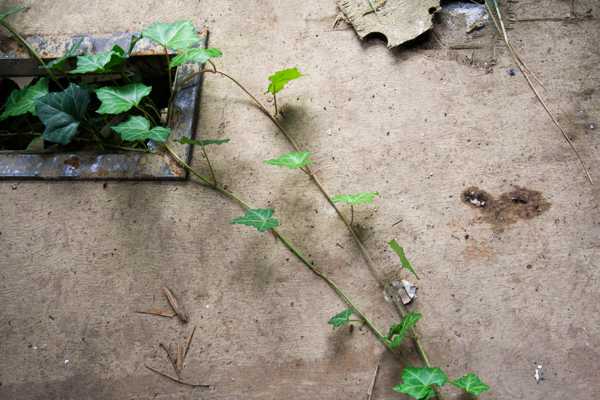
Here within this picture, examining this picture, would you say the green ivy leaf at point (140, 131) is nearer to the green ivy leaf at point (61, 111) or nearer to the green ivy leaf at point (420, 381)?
the green ivy leaf at point (61, 111)

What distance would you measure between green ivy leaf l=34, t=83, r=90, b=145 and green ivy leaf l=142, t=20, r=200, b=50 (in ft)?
1.39

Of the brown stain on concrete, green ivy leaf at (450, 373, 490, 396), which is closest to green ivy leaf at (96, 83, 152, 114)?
the brown stain on concrete

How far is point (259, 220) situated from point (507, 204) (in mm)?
1113

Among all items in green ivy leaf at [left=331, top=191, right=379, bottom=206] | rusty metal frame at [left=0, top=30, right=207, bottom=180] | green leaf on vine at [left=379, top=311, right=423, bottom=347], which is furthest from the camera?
rusty metal frame at [left=0, top=30, right=207, bottom=180]

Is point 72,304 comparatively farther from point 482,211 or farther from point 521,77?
point 521,77

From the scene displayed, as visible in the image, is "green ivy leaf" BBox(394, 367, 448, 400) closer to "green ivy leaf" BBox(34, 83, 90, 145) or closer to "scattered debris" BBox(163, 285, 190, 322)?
"scattered debris" BBox(163, 285, 190, 322)

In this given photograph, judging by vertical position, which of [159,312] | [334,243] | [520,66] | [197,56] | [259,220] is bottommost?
[159,312]

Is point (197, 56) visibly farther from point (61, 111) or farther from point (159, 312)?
point (159, 312)

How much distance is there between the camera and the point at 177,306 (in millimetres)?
1601

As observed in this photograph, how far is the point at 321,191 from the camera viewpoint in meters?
1.73

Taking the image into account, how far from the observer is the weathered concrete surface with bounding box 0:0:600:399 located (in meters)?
1.48

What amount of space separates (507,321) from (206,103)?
174 centimetres

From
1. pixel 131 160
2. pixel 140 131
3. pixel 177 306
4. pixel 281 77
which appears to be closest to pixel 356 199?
pixel 281 77

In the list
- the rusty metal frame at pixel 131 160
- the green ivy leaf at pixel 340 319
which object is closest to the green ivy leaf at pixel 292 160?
the rusty metal frame at pixel 131 160
